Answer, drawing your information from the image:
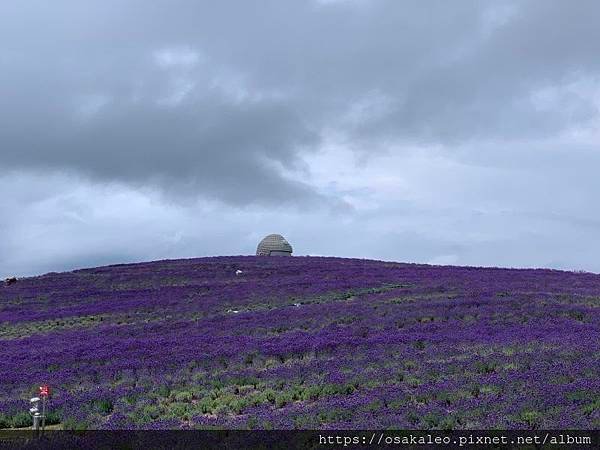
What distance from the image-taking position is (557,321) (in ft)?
78.5

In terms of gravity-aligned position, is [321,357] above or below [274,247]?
below

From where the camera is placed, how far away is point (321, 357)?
20547 millimetres

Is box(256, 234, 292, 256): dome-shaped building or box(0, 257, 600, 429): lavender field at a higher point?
box(256, 234, 292, 256): dome-shaped building

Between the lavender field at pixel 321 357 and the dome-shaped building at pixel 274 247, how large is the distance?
3262cm

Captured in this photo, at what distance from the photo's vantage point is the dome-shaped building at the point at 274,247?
246ft

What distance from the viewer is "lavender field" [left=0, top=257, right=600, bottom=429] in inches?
552

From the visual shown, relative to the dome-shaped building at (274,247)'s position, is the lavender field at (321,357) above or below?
below

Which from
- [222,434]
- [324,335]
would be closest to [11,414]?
[222,434]

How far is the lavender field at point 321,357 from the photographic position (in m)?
14.0

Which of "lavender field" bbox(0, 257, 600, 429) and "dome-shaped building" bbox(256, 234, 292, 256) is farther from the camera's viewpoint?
"dome-shaped building" bbox(256, 234, 292, 256)

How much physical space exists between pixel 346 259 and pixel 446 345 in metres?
43.9

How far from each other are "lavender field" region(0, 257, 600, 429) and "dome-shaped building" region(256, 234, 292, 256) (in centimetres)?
3262

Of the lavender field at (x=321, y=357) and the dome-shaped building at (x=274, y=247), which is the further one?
the dome-shaped building at (x=274, y=247)

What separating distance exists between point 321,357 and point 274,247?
179 ft
